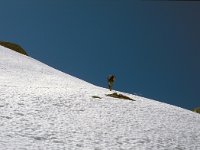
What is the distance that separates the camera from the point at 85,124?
19234mm

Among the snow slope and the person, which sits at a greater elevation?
the person

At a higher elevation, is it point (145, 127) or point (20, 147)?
point (145, 127)

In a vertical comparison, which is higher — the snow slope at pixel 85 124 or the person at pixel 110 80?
the person at pixel 110 80

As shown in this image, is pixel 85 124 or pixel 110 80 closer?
pixel 85 124

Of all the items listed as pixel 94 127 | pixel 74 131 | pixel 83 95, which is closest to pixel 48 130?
pixel 74 131

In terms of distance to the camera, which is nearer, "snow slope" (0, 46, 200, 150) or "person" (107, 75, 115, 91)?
"snow slope" (0, 46, 200, 150)

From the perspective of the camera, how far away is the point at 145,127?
67.4 ft

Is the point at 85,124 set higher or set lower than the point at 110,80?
lower

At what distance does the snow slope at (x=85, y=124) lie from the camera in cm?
1569

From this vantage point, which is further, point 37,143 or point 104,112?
point 104,112

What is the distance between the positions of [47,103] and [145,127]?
642 centimetres

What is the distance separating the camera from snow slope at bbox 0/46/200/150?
15688 millimetres

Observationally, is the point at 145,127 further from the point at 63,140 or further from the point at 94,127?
the point at 63,140

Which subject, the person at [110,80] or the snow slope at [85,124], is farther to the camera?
the person at [110,80]
